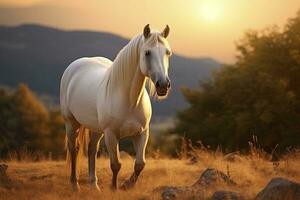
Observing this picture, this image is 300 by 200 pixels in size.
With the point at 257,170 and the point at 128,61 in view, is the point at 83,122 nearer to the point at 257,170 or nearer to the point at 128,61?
the point at 128,61

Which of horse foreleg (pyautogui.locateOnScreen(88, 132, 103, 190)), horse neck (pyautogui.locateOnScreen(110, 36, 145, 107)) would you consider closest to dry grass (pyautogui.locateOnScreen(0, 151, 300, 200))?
horse foreleg (pyautogui.locateOnScreen(88, 132, 103, 190))

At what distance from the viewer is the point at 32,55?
17900 cm

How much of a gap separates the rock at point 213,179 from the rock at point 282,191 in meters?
1.63

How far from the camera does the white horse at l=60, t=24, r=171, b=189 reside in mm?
6871

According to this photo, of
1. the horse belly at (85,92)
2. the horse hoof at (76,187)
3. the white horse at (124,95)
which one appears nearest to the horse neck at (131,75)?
the white horse at (124,95)

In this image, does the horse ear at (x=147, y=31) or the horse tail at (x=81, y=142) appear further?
the horse tail at (x=81, y=142)

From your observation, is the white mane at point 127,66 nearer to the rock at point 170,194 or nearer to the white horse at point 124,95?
the white horse at point 124,95

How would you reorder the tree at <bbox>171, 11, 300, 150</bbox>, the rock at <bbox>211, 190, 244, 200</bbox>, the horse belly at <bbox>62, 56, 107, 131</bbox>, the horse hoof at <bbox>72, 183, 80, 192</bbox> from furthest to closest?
the tree at <bbox>171, 11, 300, 150</bbox> < the horse hoof at <bbox>72, 183, 80, 192</bbox> < the horse belly at <bbox>62, 56, 107, 131</bbox> < the rock at <bbox>211, 190, 244, 200</bbox>

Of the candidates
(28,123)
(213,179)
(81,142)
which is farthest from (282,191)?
(28,123)

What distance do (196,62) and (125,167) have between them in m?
185

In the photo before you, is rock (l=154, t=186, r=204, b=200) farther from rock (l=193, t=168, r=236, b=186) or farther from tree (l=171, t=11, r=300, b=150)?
tree (l=171, t=11, r=300, b=150)

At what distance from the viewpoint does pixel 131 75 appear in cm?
749

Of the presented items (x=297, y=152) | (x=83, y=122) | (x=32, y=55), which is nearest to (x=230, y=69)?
(x=297, y=152)

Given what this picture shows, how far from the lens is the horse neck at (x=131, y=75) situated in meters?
7.40
